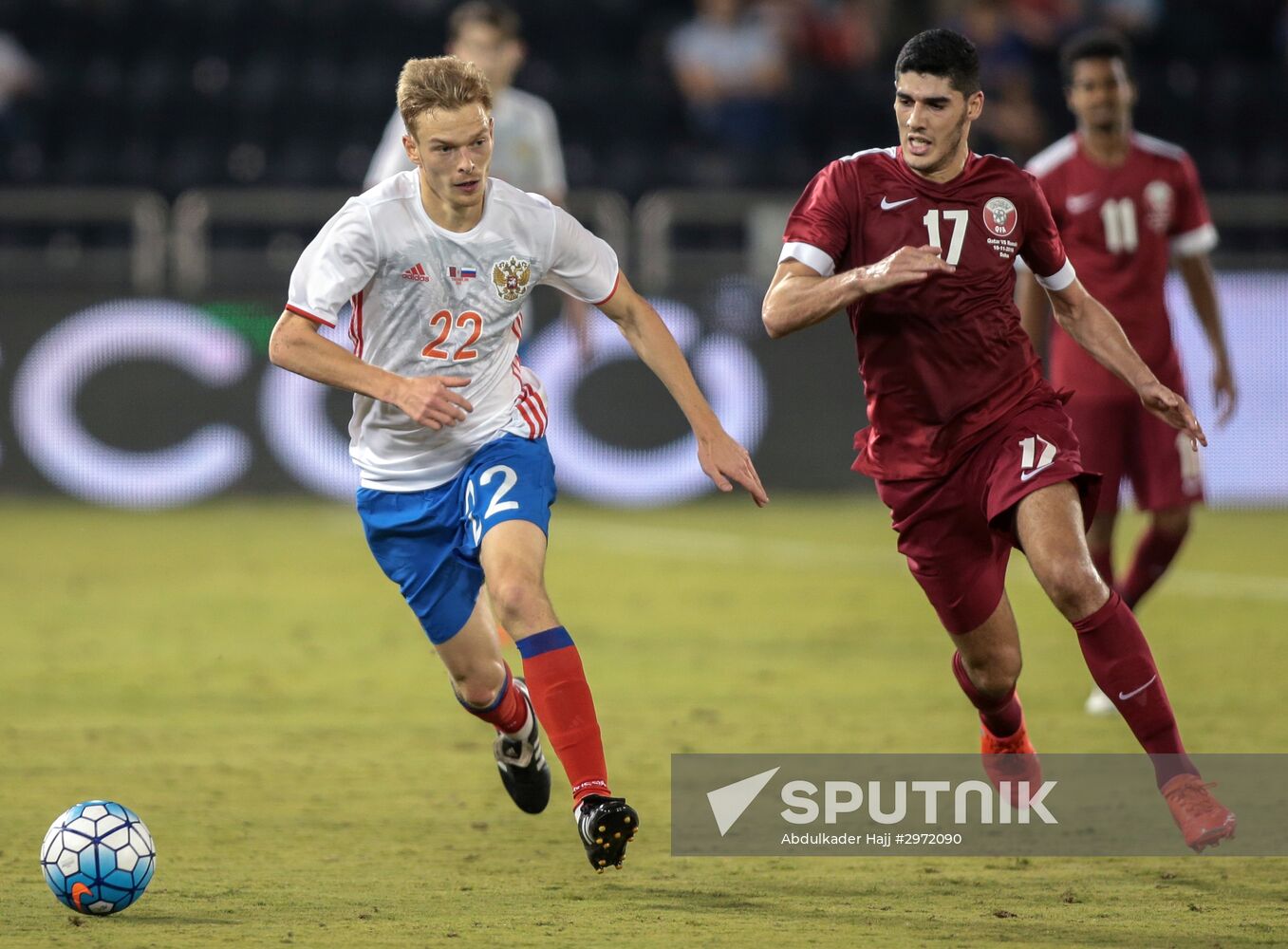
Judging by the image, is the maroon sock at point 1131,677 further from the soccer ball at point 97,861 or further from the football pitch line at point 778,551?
the football pitch line at point 778,551

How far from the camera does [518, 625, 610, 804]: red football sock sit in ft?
16.2

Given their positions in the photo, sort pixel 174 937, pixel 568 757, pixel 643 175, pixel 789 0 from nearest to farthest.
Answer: pixel 174 937, pixel 568 757, pixel 643 175, pixel 789 0

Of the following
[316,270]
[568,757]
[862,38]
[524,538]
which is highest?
[862,38]

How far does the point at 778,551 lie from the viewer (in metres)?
12.5

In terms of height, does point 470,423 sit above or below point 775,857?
above

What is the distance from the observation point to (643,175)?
16.0m

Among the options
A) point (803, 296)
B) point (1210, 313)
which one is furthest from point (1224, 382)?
point (803, 296)

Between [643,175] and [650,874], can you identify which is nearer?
[650,874]

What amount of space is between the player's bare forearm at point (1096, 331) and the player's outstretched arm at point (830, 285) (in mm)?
450

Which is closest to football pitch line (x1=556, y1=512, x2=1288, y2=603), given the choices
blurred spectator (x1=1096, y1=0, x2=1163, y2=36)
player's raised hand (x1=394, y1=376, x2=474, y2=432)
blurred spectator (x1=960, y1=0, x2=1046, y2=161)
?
blurred spectator (x1=960, y1=0, x2=1046, y2=161)

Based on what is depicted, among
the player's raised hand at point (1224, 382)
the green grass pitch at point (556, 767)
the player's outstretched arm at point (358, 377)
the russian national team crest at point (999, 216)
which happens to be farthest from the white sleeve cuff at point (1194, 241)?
the player's outstretched arm at point (358, 377)

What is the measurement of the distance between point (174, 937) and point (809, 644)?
5094 mm

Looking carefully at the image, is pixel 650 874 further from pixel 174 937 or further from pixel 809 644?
pixel 809 644

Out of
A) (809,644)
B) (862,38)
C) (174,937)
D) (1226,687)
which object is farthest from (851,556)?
(174,937)
